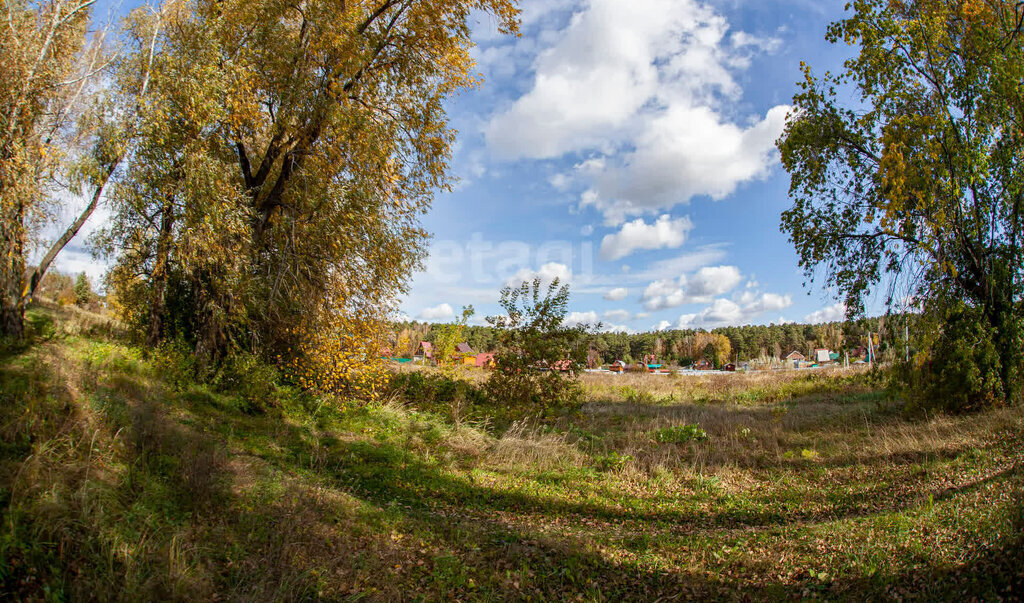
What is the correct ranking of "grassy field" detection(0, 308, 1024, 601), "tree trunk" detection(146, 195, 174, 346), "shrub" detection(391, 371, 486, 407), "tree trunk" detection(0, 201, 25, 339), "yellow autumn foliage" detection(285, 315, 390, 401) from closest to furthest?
"grassy field" detection(0, 308, 1024, 601)
"tree trunk" detection(0, 201, 25, 339)
"tree trunk" detection(146, 195, 174, 346)
"yellow autumn foliage" detection(285, 315, 390, 401)
"shrub" detection(391, 371, 486, 407)

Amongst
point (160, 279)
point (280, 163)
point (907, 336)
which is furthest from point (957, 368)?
point (160, 279)

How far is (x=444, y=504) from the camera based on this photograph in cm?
643

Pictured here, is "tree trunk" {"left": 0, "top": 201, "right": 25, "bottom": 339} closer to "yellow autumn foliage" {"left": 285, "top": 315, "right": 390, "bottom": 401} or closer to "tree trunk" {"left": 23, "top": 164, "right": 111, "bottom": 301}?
"tree trunk" {"left": 23, "top": 164, "right": 111, "bottom": 301}

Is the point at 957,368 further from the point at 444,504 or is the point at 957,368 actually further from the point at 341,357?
the point at 341,357

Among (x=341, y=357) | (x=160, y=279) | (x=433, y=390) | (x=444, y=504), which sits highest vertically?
(x=160, y=279)

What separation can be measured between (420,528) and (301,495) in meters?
1.35

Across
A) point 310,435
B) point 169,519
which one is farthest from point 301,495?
point 310,435

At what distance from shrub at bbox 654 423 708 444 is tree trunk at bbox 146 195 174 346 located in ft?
37.2

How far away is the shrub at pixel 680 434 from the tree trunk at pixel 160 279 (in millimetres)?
11345

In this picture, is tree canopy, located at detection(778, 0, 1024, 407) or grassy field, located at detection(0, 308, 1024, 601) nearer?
grassy field, located at detection(0, 308, 1024, 601)

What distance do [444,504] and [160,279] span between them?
885 centimetres

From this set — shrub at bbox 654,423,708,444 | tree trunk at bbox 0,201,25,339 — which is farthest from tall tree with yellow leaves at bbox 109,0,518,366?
shrub at bbox 654,423,708,444

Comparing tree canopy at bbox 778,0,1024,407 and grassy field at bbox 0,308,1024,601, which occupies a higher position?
tree canopy at bbox 778,0,1024,407

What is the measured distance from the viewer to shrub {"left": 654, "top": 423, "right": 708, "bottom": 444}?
10.3 metres
